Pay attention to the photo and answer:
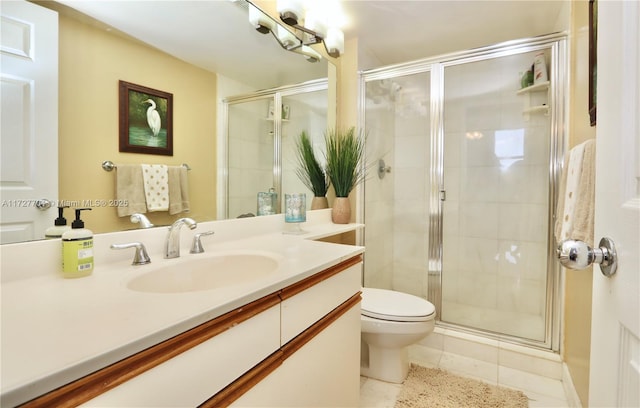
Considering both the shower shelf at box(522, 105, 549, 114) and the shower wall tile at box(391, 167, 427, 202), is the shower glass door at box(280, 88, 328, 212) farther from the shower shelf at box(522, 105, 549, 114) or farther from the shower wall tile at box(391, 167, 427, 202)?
the shower shelf at box(522, 105, 549, 114)

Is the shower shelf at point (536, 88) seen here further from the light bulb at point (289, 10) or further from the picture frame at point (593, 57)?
the light bulb at point (289, 10)

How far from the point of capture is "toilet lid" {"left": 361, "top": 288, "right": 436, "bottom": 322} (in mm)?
1494

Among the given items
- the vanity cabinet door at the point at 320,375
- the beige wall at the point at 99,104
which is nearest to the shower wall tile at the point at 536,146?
the vanity cabinet door at the point at 320,375

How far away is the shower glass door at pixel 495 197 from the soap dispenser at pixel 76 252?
2193 mm

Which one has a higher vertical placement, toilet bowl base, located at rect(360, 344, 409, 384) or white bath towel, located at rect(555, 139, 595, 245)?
white bath towel, located at rect(555, 139, 595, 245)

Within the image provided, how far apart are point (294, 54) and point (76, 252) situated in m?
1.44

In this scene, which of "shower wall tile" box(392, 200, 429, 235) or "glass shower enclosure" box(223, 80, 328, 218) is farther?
"shower wall tile" box(392, 200, 429, 235)

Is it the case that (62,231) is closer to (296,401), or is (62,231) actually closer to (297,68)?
(296,401)

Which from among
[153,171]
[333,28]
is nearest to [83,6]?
[153,171]

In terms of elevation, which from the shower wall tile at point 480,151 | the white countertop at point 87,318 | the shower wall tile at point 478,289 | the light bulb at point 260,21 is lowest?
the shower wall tile at point 478,289

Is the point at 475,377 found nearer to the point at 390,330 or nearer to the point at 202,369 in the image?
the point at 390,330

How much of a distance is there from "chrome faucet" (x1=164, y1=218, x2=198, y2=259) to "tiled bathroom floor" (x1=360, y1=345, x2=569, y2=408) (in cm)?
117

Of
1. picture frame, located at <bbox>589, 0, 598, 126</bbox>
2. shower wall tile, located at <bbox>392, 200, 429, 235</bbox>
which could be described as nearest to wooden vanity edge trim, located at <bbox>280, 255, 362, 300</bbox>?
picture frame, located at <bbox>589, 0, 598, 126</bbox>

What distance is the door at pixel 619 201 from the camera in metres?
0.42
